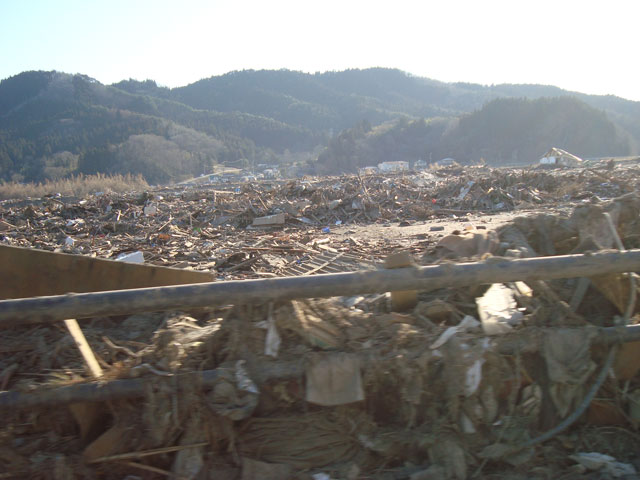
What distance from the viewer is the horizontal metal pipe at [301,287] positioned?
6.26ft

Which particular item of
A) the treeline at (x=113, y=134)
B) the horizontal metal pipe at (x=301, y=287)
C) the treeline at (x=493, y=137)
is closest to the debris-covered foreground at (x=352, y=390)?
the horizontal metal pipe at (x=301, y=287)

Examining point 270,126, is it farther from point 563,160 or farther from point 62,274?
point 62,274

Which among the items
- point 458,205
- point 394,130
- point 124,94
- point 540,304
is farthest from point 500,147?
point 124,94

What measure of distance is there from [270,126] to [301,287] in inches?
4150

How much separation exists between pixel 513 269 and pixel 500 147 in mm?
79882

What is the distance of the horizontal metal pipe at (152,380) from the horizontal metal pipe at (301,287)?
1.13ft

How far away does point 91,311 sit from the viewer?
192 centimetres

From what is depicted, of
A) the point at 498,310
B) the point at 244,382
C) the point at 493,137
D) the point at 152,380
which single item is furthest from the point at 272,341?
the point at 493,137

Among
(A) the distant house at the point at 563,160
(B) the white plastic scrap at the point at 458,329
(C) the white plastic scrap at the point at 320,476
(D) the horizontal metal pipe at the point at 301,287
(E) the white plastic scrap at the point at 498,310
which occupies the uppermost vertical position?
(A) the distant house at the point at 563,160

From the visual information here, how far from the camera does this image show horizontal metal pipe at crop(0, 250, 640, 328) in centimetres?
191

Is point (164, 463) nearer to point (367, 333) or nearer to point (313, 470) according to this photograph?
point (313, 470)

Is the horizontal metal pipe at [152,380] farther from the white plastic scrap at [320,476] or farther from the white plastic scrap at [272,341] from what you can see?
the white plastic scrap at [320,476]

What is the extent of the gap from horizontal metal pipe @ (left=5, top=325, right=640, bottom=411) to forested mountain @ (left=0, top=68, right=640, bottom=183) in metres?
66.9

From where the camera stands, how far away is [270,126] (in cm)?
10225
